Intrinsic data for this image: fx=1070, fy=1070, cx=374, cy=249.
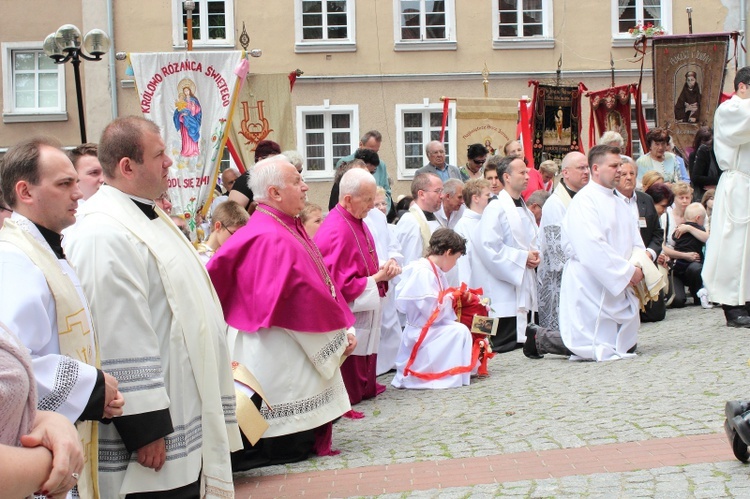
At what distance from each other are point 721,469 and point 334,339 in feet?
7.99

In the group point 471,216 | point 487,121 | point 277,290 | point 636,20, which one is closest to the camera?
→ point 277,290

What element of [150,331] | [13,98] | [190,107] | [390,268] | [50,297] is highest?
[13,98]

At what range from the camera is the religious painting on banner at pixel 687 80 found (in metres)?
17.8

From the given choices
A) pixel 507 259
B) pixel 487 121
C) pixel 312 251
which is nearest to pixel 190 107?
pixel 507 259

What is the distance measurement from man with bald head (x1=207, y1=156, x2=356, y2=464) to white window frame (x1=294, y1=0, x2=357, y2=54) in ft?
62.2

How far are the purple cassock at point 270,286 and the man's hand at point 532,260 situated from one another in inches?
224

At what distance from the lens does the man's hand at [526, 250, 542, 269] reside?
12.0 meters

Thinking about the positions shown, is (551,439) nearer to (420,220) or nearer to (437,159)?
(420,220)

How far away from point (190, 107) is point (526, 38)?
587 inches

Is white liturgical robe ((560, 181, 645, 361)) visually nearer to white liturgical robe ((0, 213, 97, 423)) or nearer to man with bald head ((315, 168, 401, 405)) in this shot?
man with bald head ((315, 168, 401, 405))

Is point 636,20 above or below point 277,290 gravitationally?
above

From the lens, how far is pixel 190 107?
1216cm

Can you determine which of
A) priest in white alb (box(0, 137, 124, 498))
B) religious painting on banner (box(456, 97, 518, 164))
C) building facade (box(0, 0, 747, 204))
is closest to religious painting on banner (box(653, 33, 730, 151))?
religious painting on banner (box(456, 97, 518, 164))

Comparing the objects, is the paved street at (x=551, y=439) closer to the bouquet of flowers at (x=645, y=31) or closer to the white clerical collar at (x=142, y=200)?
the white clerical collar at (x=142, y=200)
